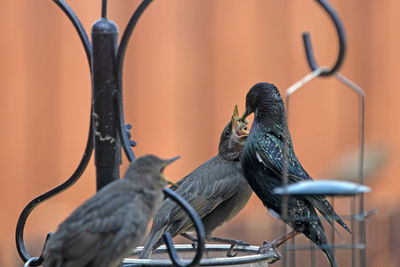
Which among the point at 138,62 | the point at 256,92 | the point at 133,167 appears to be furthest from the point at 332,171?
the point at 133,167

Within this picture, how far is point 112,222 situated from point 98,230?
51 mm

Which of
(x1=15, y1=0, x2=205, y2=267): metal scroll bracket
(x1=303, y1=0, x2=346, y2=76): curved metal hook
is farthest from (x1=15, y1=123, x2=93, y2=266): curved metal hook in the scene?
(x1=303, y1=0, x2=346, y2=76): curved metal hook

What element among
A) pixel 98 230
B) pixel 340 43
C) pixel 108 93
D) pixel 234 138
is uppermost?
pixel 340 43

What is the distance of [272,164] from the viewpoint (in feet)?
12.1

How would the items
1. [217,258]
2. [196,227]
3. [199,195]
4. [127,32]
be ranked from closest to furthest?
[196,227], [127,32], [217,258], [199,195]

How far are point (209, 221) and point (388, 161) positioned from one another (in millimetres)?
3028

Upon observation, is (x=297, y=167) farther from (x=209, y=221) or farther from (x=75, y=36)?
(x=75, y=36)

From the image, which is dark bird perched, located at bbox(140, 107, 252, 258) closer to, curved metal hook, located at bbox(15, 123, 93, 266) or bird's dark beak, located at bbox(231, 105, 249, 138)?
bird's dark beak, located at bbox(231, 105, 249, 138)

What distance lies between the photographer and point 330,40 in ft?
21.6

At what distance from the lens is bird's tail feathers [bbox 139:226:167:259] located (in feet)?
11.7

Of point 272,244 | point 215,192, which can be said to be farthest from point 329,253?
point 215,192

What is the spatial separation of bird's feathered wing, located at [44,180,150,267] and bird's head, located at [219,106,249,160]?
1.39 metres

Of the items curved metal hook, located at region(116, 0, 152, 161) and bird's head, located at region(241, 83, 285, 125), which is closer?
curved metal hook, located at region(116, 0, 152, 161)

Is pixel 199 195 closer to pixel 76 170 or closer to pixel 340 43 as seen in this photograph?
pixel 76 170
